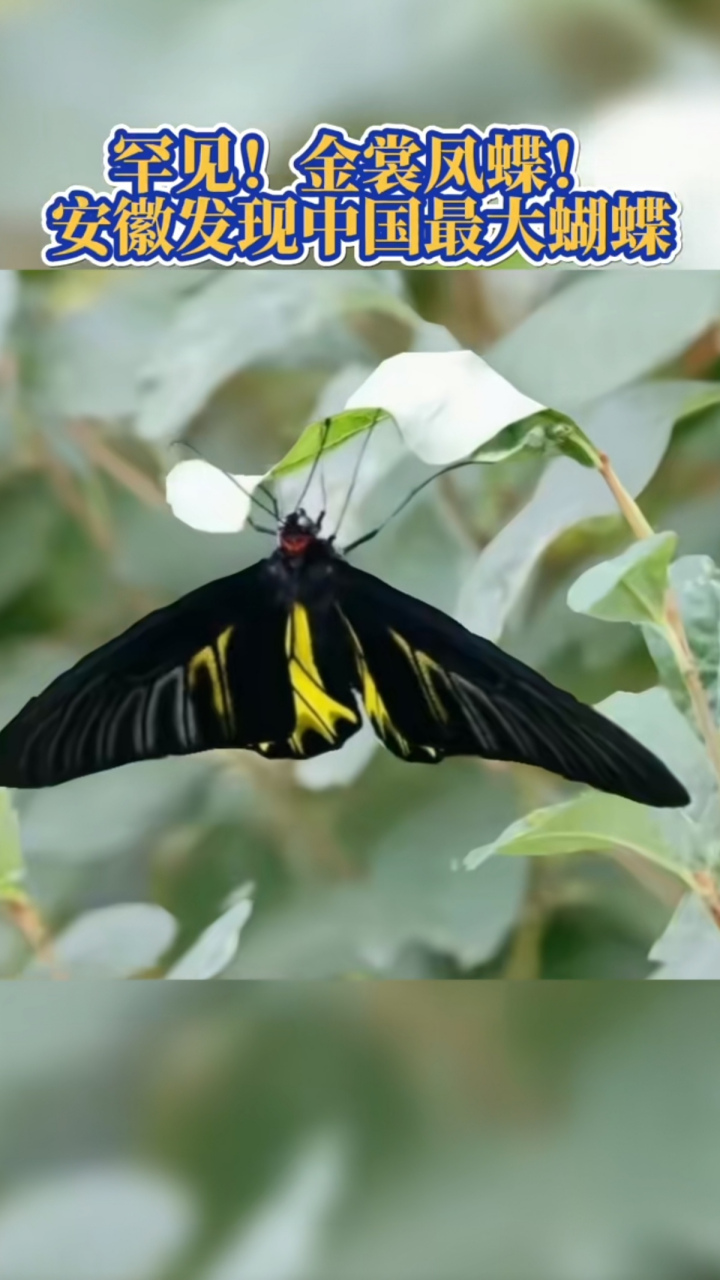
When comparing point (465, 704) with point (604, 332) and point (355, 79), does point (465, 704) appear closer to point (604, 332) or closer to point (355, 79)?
point (604, 332)

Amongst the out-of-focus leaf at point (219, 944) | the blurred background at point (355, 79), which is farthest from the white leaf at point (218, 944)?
the blurred background at point (355, 79)

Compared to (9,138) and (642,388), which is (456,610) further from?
(9,138)

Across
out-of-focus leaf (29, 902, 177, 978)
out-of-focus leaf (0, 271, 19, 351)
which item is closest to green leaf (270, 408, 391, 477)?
out-of-focus leaf (0, 271, 19, 351)

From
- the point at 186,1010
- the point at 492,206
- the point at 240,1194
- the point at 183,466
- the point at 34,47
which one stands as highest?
the point at 34,47

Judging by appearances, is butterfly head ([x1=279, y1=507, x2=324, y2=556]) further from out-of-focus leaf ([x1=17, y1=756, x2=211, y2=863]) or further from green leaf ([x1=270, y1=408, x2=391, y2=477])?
out-of-focus leaf ([x1=17, y1=756, x2=211, y2=863])

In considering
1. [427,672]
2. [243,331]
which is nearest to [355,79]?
[243,331]

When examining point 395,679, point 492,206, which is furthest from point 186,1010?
point 492,206

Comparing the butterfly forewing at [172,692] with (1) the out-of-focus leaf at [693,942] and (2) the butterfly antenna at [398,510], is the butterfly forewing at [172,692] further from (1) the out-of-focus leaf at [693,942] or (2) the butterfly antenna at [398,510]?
(1) the out-of-focus leaf at [693,942]
